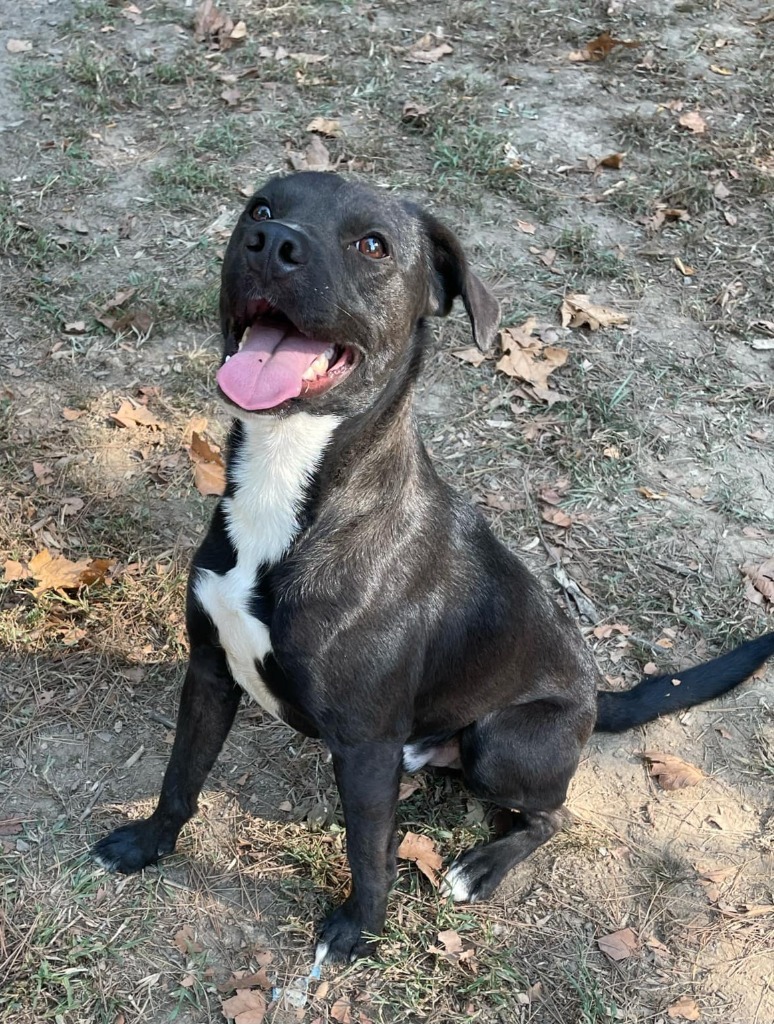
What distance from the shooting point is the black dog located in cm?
262

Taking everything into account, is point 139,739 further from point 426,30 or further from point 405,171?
point 426,30

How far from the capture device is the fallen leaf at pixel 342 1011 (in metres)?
3.03

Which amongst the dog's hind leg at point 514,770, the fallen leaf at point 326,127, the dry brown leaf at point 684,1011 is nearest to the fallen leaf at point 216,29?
the fallen leaf at point 326,127

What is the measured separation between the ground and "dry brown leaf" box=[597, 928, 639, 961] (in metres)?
0.01

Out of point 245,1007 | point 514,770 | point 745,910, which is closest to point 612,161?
point 514,770

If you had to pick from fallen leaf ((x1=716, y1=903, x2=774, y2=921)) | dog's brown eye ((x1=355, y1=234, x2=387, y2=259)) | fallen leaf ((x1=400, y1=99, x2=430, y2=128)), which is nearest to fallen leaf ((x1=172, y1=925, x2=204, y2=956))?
fallen leaf ((x1=716, y1=903, x2=774, y2=921))

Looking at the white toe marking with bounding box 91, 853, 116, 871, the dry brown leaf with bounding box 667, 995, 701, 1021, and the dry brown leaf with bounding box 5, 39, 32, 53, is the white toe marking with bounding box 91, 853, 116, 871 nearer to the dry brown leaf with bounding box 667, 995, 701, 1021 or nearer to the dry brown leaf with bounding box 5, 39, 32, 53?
the dry brown leaf with bounding box 667, 995, 701, 1021

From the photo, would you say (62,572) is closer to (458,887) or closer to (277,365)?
(277,365)

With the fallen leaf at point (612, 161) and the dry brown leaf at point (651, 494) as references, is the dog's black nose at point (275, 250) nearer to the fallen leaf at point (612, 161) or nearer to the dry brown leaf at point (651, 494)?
the dry brown leaf at point (651, 494)

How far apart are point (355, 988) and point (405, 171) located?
4.81 meters

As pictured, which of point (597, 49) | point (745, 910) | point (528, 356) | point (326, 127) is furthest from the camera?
point (597, 49)

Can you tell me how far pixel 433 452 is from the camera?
4.86 m

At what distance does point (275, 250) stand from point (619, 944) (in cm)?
249

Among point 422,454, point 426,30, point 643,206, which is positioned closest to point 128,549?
point 422,454
